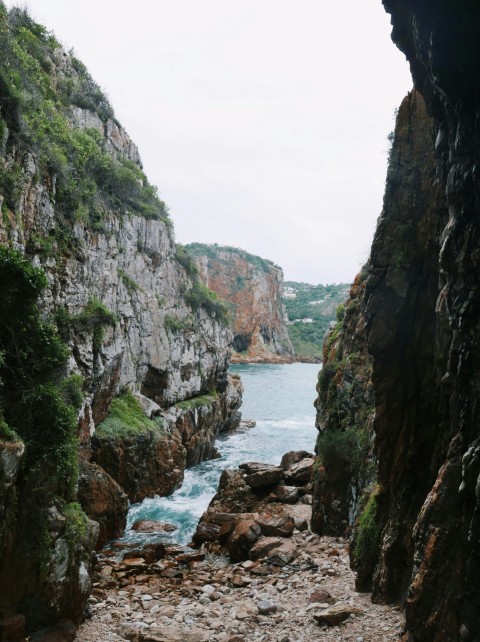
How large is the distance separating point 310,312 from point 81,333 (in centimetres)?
12421

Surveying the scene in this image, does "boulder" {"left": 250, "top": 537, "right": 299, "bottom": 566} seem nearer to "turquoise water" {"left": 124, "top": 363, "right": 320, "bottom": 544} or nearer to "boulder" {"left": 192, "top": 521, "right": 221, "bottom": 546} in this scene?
"boulder" {"left": 192, "top": 521, "right": 221, "bottom": 546}

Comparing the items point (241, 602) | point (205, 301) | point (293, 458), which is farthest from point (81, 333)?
point (205, 301)

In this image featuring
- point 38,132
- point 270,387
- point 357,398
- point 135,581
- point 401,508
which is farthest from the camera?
point 270,387

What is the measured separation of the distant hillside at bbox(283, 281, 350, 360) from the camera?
394 ft

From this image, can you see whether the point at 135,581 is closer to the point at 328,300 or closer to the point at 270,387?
the point at 270,387

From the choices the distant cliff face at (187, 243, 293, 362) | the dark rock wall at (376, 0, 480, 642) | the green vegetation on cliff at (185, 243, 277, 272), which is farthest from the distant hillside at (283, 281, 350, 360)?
the dark rock wall at (376, 0, 480, 642)

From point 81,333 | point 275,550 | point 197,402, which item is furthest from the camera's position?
point 197,402

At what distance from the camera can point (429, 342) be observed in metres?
9.52

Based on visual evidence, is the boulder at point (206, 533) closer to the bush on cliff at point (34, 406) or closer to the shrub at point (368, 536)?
the shrub at point (368, 536)

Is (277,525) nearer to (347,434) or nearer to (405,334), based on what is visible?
(347,434)

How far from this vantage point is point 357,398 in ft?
46.8

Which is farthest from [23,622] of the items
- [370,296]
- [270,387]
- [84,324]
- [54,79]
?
[270,387]

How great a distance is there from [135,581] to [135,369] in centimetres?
1229

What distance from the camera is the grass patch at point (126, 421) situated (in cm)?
1938
